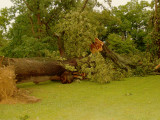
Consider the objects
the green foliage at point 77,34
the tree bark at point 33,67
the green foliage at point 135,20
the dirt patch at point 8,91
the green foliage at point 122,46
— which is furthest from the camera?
the green foliage at point 135,20

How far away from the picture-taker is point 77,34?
32.0ft

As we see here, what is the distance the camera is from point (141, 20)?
85.4ft

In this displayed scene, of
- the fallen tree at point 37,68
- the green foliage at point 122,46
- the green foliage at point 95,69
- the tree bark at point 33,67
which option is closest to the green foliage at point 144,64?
the green foliage at point 95,69

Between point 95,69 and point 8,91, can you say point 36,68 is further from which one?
point 95,69

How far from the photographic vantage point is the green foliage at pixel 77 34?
9727 millimetres

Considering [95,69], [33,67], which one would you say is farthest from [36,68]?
[95,69]

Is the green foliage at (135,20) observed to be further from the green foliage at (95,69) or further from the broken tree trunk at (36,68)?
the broken tree trunk at (36,68)

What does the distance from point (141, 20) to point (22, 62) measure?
22287mm

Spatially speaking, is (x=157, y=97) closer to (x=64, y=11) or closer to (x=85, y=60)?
(x=85, y=60)

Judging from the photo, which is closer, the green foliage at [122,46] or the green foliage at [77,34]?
the green foliage at [77,34]

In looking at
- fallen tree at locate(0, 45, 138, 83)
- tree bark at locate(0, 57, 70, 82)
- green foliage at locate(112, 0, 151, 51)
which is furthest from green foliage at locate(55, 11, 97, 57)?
green foliage at locate(112, 0, 151, 51)

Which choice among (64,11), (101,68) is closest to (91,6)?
(64,11)

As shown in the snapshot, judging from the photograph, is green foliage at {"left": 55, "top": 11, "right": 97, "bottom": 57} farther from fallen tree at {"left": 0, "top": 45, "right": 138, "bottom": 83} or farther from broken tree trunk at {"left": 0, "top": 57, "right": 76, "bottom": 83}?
broken tree trunk at {"left": 0, "top": 57, "right": 76, "bottom": 83}

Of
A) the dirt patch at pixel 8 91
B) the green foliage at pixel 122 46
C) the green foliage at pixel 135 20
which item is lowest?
the dirt patch at pixel 8 91
